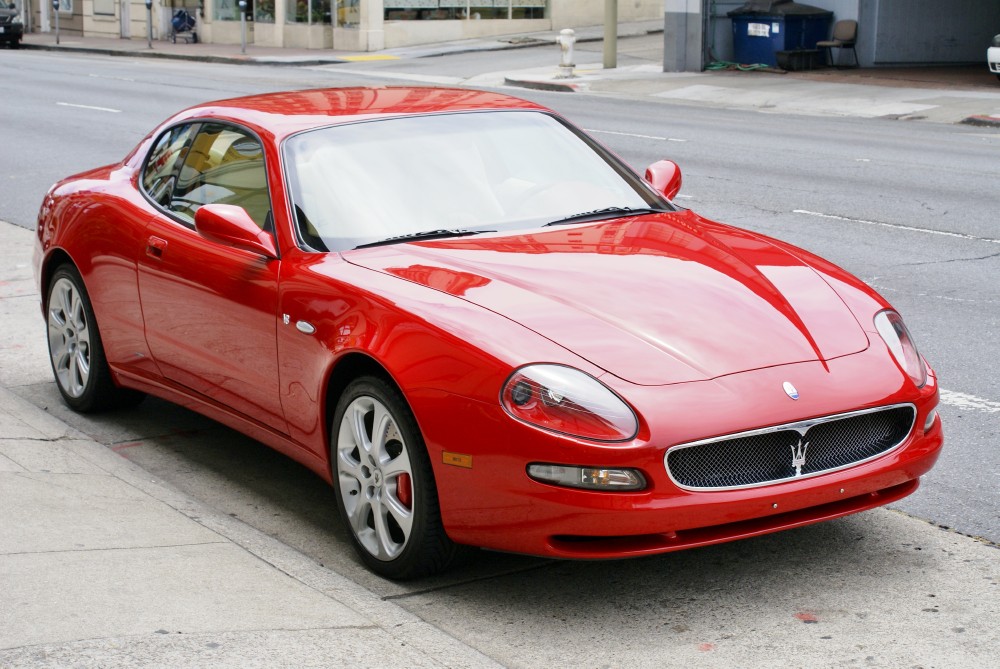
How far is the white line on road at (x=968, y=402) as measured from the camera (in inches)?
249

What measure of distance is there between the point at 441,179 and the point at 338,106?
2.26ft

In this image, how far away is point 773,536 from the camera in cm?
487

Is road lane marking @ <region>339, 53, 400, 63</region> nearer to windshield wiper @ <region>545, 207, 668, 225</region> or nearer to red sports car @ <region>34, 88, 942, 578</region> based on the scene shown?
red sports car @ <region>34, 88, 942, 578</region>

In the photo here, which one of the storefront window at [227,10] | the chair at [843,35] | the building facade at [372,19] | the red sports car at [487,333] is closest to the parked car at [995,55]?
the chair at [843,35]

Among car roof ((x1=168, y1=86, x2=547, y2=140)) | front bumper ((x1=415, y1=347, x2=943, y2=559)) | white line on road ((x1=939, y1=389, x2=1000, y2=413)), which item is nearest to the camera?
front bumper ((x1=415, y1=347, x2=943, y2=559))

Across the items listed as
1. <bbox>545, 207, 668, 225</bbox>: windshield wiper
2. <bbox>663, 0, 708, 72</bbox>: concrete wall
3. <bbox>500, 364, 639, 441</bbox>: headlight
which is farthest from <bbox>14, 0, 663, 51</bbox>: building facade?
<bbox>500, 364, 639, 441</bbox>: headlight

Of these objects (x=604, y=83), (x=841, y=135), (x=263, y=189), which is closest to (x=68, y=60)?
(x=604, y=83)

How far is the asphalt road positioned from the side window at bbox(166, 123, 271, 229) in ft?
3.60

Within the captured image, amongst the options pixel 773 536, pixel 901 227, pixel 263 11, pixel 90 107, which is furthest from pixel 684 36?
pixel 773 536

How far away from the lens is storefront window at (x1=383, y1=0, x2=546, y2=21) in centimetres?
4038

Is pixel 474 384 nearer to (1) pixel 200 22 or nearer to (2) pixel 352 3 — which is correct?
(2) pixel 352 3

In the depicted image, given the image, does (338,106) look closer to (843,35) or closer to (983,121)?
(983,121)

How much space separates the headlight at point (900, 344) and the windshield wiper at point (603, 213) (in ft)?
3.92

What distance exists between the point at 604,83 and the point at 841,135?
10.3 metres
